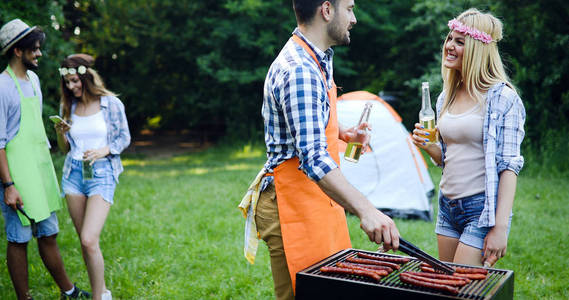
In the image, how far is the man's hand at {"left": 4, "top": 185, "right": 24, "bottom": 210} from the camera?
11.9 feet

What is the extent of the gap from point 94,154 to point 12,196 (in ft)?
2.07

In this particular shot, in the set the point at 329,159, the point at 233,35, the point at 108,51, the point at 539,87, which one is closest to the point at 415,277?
the point at 329,159

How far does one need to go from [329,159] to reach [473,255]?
1122mm

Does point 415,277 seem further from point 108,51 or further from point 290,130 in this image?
point 108,51

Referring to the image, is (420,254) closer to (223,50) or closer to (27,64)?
(27,64)

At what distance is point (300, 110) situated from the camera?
2121 mm

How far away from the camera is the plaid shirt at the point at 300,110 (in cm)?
211

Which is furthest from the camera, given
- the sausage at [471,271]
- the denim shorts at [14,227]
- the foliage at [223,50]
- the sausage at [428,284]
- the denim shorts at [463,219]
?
the foliage at [223,50]

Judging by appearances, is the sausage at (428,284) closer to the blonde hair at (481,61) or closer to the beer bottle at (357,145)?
the beer bottle at (357,145)

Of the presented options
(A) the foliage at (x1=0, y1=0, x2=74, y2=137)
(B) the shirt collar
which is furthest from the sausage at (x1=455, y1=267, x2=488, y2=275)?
(A) the foliage at (x1=0, y1=0, x2=74, y2=137)

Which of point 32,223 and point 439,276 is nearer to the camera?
point 439,276

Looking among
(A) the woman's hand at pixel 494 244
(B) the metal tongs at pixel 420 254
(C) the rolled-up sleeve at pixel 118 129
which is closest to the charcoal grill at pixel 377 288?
(B) the metal tongs at pixel 420 254

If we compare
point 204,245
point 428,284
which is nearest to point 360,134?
point 428,284

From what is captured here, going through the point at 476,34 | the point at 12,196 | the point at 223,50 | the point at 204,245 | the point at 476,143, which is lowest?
the point at 204,245
